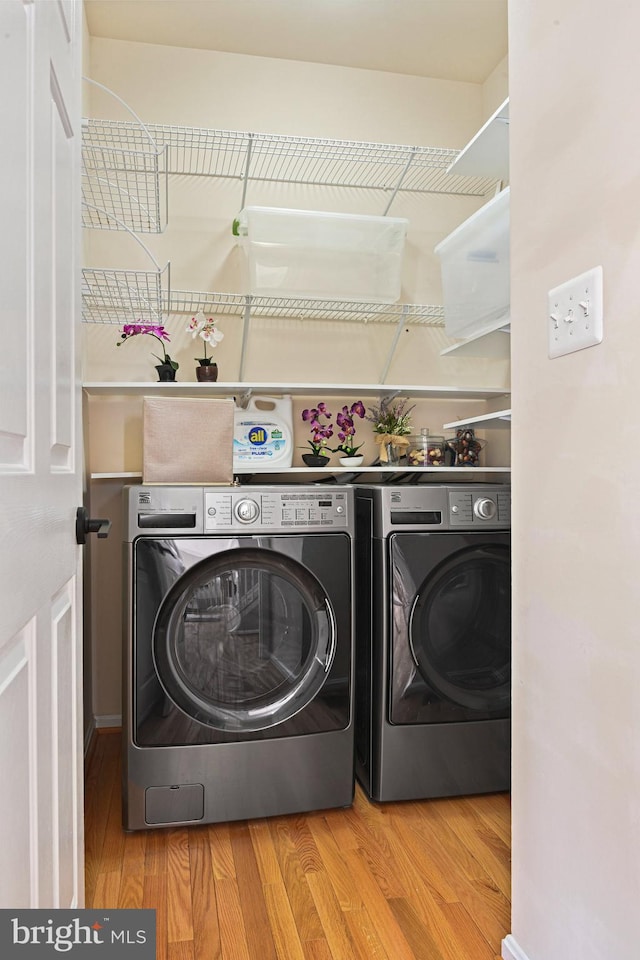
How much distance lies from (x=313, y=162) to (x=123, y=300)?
0.93m

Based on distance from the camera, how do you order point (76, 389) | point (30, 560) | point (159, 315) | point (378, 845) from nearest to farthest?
point (30, 560) < point (76, 389) < point (378, 845) < point (159, 315)

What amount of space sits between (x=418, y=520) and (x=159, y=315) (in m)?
1.22

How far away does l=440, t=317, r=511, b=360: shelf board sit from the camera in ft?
6.56

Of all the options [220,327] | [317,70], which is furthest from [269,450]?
[317,70]

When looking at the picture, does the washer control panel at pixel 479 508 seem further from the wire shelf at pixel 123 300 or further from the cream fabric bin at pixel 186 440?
the wire shelf at pixel 123 300

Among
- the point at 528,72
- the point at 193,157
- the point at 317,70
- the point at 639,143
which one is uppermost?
the point at 317,70

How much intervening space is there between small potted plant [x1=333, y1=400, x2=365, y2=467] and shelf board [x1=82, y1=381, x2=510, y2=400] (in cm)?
6

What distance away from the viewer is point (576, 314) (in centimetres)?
112

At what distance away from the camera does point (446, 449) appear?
259 cm

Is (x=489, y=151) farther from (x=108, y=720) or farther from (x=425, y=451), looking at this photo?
(x=108, y=720)

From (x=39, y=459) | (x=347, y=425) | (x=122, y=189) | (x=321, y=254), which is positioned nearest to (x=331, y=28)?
(x=321, y=254)

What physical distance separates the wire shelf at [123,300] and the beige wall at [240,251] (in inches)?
2.9

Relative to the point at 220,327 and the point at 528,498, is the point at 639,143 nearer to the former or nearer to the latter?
the point at 528,498

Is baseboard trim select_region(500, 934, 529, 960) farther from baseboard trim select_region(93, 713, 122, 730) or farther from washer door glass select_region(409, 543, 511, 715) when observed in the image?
baseboard trim select_region(93, 713, 122, 730)
